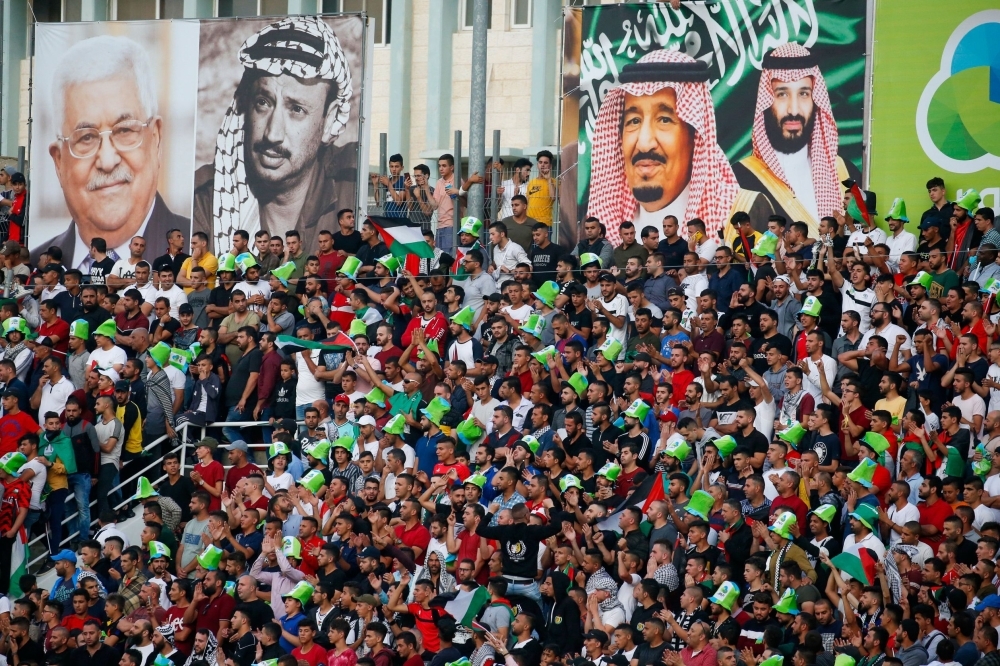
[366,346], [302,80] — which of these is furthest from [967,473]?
[302,80]

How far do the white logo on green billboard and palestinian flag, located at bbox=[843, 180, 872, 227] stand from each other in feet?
3.43

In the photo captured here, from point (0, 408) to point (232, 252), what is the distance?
12.2 ft

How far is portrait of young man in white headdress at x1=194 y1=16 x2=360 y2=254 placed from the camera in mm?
22922

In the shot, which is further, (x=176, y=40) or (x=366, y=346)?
(x=176, y=40)

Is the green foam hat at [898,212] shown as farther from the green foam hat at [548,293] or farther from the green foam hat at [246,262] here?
the green foam hat at [246,262]

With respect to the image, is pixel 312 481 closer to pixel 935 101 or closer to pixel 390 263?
pixel 390 263

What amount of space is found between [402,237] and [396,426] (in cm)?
353

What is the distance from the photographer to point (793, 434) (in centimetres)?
1620

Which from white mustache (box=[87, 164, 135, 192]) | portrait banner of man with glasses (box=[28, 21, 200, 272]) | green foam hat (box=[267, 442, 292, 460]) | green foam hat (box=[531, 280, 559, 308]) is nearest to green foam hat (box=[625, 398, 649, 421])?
green foam hat (box=[531, 280, 559, 308])

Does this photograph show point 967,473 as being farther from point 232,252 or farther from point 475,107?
point 232,252

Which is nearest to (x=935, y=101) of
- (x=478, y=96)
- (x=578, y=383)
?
(x=478, y=96)

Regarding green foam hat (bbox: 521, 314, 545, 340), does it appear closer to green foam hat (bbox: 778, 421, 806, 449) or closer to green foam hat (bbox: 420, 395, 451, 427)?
green foam hat (bbox: 420, 395, 451, 427)

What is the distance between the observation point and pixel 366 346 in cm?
1948

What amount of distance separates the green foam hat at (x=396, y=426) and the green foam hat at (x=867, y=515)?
4.97 meters
